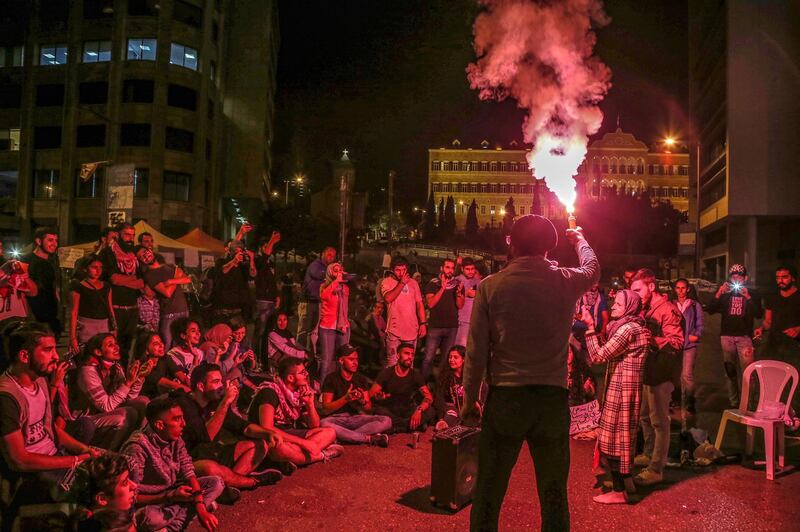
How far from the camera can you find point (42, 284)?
7.97m

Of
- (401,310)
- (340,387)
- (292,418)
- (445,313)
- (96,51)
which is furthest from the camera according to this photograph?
(96,51)

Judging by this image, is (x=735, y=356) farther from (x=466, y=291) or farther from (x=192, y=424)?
(x=192, y=424)

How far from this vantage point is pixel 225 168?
55.8 metres

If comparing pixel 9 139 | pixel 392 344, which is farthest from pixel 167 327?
pixel 9 139

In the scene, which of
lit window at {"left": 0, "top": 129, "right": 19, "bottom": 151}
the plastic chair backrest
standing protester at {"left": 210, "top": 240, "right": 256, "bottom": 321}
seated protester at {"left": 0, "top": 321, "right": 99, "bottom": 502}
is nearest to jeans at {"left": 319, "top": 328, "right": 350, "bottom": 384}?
standing protester at {"left": 210, "top": 240, "right": 256, "bottom": 321}

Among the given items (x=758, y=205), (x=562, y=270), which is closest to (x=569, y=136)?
(x=562, y=270)

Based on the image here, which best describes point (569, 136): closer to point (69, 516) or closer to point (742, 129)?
point (69, 516)

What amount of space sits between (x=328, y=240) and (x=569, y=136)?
163ft

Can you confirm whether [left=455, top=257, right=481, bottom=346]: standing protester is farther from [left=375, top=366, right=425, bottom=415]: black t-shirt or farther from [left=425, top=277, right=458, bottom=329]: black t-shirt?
[left=375, top=366, right=425, bottom=415]: black t-shirt

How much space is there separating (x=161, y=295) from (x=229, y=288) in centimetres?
108

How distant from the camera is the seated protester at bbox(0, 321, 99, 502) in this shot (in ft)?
12.8

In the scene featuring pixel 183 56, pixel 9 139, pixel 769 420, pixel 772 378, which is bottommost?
pixel 769 420

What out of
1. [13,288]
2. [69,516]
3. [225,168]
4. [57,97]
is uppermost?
[57,97]

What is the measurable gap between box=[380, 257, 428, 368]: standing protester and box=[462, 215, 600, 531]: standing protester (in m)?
5.53
